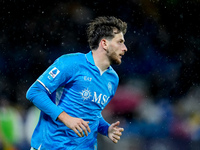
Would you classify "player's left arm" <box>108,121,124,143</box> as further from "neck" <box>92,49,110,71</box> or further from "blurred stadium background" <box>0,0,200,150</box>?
"blurred stadium background" <box>0,0,200,150</box>

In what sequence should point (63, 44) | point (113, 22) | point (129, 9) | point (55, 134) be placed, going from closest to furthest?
point (55, 134)
point (113, 22)
point (63, 44)
point (129, 9)

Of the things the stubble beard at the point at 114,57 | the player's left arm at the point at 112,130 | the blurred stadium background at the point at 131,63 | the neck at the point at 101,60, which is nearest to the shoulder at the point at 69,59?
the neck at the point at 101,60

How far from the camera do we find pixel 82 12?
5.69 metres

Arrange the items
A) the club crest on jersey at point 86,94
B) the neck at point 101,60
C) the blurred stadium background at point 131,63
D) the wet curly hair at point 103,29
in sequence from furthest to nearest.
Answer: the blurred stadium background at point 131,63, the wet curly hair at point 103,29, the neck at point 101,60, the club crest on jersey at point 86,94

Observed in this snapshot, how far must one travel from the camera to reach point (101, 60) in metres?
2.41

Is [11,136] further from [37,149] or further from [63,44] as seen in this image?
[37,149]

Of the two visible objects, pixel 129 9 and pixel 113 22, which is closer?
pixel 113 22

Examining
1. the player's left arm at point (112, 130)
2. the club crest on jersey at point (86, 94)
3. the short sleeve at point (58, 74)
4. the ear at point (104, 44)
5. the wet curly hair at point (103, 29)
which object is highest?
the wet curly hair at point (103, 29)

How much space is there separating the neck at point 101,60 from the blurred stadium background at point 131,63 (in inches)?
106

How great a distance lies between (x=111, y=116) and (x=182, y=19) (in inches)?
103

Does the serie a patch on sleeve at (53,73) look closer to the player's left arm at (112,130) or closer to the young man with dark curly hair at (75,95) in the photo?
the young man with dark curly hair at (75,95)

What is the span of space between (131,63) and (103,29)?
10.2 ft

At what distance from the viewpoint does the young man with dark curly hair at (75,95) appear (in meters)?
2.11

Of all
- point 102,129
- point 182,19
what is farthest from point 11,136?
point 182,19
